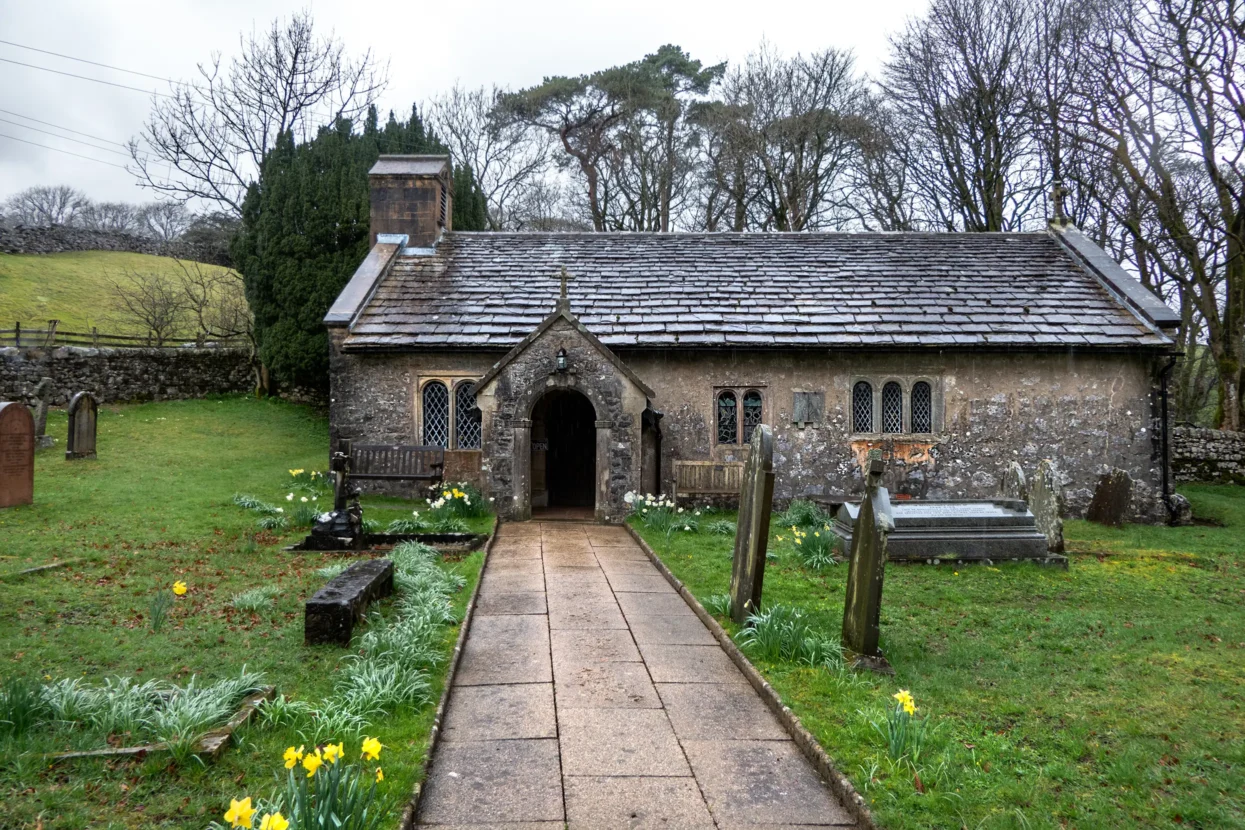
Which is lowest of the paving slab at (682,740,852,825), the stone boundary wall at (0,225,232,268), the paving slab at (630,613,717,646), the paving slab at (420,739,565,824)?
the paving slab at (682,740,852,825)

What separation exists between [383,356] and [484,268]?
12.1 feet

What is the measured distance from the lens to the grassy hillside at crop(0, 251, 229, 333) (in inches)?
1217

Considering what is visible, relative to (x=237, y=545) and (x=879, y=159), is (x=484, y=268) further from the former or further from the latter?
(x=879, y=159)

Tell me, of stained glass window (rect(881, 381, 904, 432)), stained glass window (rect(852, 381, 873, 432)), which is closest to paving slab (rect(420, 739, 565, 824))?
stained glass window (rect(852, 381, 873, 432))

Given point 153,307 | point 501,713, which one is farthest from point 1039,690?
point 153,307

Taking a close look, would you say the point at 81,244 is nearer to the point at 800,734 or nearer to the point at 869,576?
the point at 869,576

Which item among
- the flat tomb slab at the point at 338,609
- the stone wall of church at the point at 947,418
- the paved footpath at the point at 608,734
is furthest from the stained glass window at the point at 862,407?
the flat tomb slab at the point at 338,609

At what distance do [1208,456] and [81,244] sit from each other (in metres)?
51.3

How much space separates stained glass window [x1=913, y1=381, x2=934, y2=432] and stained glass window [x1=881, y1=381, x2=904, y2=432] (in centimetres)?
28

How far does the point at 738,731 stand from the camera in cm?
505

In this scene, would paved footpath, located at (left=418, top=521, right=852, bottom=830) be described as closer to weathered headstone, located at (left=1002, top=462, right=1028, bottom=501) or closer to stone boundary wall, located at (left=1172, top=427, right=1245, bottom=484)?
weathered headstone, located at (left=1002, top=462, right=1028, bottom=501)

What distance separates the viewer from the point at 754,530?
7.16 m

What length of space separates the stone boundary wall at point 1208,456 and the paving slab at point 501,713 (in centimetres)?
2039

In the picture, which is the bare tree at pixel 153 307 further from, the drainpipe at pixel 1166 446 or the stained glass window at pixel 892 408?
the drainpipe at pixel 1166 446
